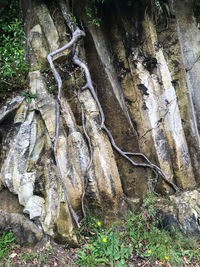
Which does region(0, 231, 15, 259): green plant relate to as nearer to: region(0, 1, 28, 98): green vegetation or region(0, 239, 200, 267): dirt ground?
region(0, 239, 200, 267): dirt ground

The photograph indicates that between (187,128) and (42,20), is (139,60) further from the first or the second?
(42,20)

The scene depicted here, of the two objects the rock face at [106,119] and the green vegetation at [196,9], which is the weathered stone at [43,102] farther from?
the green vegetation at [196,9]

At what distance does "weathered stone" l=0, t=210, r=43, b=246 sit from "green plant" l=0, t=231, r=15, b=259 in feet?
0.17

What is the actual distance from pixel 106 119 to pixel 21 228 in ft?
6.92

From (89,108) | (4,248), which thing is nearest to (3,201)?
(4,248)

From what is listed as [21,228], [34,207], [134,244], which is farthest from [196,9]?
[21,228]

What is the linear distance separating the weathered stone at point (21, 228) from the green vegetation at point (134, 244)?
615mm

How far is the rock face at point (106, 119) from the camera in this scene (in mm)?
3033

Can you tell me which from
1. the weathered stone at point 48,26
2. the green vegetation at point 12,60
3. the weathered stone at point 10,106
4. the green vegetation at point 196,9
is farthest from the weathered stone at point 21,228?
the green vegetation at point 196,9

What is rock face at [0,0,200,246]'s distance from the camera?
3.03 metres

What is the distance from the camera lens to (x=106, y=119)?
3.78m

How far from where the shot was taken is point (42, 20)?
150 inches

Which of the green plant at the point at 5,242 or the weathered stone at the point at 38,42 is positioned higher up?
the weathered stone at the point at 38,42

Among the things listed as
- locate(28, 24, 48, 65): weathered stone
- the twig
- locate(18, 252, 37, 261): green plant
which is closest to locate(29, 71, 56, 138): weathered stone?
the twig
